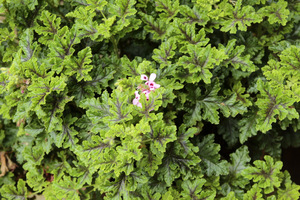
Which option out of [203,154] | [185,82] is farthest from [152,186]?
[185,82]

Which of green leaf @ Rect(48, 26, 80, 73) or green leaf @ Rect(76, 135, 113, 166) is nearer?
green leaf @ Rect(76, 135, 113, 166)

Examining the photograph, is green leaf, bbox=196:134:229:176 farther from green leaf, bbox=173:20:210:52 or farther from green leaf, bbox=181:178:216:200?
green leaf, bbox=173:20:210:52

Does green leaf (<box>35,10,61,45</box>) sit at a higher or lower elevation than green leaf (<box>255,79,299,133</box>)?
higher

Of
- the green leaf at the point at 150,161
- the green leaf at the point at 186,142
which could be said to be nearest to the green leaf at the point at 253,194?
the green leaf at the point at 186,142

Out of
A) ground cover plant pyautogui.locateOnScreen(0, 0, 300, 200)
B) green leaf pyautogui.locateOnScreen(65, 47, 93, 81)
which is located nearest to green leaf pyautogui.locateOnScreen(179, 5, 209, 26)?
ground cover plant pyautogui.locateOnScreen(0, 0, 300, 200)

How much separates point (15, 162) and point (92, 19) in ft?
3.55

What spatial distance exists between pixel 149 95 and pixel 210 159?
52 centimetres

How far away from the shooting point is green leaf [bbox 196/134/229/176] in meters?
1.85

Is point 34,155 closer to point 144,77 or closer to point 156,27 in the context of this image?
point 144,77

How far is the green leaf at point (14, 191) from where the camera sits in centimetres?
208

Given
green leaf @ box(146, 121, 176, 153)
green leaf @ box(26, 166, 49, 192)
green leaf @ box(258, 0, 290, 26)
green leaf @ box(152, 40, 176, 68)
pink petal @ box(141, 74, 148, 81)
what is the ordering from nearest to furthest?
green leaf @ box(146, 121, 176, 153)
pink petal @ box(141, 74, 148, 81)
green leaf @ box(152, 40, 176, 68)
green leaf @ box(258, 0, 290, 26)
green leaf @ box(26, 166, 49, 192)

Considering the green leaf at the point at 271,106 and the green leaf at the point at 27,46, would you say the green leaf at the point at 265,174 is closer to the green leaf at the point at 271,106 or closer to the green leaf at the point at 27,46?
the green leaf at the point at 271,106

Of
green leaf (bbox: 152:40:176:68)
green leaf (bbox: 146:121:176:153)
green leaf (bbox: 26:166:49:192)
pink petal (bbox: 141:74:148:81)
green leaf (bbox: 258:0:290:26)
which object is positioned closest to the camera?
green leaf (bbox: 146:121:176:153)

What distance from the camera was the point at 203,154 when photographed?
6.20 ft
